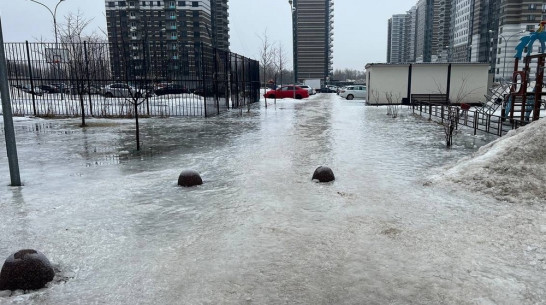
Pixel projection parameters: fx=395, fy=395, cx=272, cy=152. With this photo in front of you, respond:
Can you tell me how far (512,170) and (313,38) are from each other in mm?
133164

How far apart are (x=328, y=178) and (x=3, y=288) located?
5548 mm

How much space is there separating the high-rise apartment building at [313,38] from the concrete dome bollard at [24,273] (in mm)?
131824

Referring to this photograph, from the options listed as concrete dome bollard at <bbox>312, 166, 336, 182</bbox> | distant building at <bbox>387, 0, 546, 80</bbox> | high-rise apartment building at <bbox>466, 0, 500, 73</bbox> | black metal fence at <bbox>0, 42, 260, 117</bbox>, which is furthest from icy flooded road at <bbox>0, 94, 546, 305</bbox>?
high-rise apartment building at <bbox>466, 0, 500, 73</bbox>

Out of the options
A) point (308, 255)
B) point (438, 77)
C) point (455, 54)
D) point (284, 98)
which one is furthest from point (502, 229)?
point (455, 54)

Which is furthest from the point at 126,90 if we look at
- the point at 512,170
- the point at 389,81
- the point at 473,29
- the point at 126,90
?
the point at 473,29

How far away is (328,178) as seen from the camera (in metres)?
7.89

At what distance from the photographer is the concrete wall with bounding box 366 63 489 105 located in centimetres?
3072

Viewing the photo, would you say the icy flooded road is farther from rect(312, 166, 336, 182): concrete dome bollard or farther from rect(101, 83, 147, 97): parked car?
rect(101, 83, 147, 97): parked car

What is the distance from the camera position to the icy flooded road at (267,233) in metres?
3.90

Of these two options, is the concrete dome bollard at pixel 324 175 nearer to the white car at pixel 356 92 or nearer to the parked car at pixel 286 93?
the parked car at pixel 286 93

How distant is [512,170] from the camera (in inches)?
281

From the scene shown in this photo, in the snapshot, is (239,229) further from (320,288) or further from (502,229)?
(502,229)

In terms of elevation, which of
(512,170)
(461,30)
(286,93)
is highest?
(461,30)

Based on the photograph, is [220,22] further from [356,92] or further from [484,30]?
[356,92]
